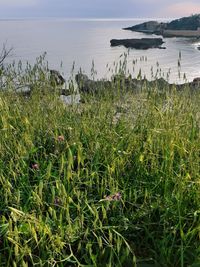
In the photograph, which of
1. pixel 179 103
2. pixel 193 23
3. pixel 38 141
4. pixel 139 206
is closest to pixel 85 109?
pixel 38 141

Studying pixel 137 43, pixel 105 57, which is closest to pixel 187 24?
pixel 137 43

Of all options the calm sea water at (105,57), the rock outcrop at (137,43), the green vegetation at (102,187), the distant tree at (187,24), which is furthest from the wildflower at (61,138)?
the distant tree at (187,24)

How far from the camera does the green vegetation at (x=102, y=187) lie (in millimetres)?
2207

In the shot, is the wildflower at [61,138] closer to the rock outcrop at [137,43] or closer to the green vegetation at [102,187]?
the green vegetation at [102,187]

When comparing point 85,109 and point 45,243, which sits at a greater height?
point 85,109

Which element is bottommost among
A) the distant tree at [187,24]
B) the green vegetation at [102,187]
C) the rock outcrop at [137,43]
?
the rock outcrop at [137,43]

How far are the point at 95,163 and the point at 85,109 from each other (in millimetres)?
1273

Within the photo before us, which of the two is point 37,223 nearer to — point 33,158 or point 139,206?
point 139,206

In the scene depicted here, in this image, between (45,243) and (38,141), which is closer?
(45,243)

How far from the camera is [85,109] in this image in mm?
3990

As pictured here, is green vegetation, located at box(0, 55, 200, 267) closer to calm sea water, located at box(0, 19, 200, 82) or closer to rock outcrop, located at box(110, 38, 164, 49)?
calm sea water, located at box(0, 19, 200, 82)

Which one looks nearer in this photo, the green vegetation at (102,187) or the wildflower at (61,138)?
the green vegetation at (102,187)

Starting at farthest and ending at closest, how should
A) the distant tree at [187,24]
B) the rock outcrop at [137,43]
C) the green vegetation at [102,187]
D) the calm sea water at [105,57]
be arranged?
the distant tree at [187,24] → the rock outcrop at [137,43] → the calm sea water at [105,57] → the green vegetation at [102,187]

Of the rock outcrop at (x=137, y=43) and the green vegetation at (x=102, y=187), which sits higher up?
the green vegetation at (x=102, y=187)
